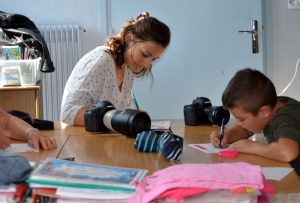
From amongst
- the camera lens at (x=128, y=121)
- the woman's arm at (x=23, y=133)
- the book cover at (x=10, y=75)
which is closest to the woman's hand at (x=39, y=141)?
the woman's arm at (x=23, y=133)

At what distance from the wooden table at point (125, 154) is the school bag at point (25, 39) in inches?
57.0

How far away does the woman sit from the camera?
218 centimetres

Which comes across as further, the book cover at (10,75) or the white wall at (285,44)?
the white wall at (285,44)

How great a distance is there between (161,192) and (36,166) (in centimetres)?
29

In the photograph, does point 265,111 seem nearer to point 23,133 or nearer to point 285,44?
point 23,133

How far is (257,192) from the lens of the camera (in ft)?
3.08

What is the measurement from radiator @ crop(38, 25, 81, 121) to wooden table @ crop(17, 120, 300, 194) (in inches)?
74.6

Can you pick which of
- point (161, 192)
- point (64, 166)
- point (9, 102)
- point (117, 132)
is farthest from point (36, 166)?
point (9, 102)

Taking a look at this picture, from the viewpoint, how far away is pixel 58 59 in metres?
3.81

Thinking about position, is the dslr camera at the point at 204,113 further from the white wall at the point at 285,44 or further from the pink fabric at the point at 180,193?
the white wall at the point at 285,44

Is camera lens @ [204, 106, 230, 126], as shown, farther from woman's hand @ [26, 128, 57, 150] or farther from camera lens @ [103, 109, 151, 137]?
woman's hand @ [26, 128, 57, 150]

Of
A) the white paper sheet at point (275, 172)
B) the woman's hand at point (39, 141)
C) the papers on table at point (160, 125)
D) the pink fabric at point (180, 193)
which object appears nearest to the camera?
the pink fabric at point (180, 193)

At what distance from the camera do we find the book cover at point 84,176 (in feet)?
3.15

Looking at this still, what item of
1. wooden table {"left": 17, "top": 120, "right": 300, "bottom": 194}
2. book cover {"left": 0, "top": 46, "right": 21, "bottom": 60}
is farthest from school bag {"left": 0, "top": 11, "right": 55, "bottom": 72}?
wooden table {"left": 17, "top": 120, "right": 300, "bottom": 194}
